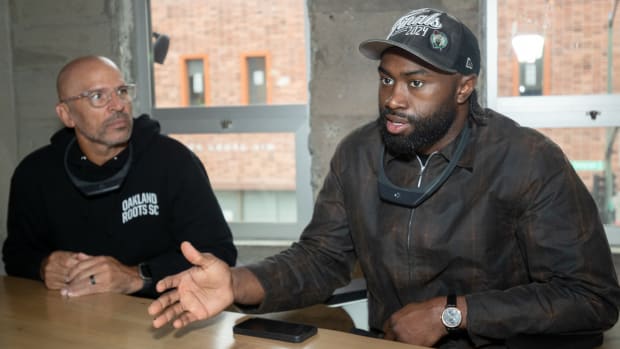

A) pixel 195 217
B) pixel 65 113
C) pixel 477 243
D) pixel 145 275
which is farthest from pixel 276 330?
pixel 65 113

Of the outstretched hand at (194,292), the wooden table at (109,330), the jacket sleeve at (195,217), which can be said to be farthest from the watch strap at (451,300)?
the jacket sleeve at (195,217)

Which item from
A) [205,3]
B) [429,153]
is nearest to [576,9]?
[429,153]

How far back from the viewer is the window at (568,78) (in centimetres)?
271

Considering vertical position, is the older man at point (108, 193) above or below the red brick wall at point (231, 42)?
below

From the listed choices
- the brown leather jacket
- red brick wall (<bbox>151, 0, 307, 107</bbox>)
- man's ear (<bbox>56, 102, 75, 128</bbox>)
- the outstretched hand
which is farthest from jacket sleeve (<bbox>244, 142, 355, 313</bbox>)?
red brick wall (<bbox>151, 0, 307, 107</bbox>)

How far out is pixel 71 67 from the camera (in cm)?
231

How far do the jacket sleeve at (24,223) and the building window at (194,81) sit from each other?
1.11 m

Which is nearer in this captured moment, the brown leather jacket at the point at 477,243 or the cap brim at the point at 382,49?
the brown leather jacket at the point at 477,243

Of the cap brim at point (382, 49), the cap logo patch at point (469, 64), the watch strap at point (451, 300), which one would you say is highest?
the cap brim at point (382, 49)

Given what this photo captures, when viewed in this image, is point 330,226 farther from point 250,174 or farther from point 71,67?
point 250,174

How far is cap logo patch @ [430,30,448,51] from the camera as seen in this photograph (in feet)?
5.34

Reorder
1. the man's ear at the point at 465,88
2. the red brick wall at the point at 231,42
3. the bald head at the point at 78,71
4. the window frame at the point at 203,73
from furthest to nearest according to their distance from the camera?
the window frame at the point at 203,73 → the red brick wall at the point at 231,42 → the bald head at the point at 78,71 → the man's ear at the point at 465,88

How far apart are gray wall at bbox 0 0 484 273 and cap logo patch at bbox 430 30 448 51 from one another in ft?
3.41

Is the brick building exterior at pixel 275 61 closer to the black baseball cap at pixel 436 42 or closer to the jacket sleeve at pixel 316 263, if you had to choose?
the black baseball cap at pixel 436 42
